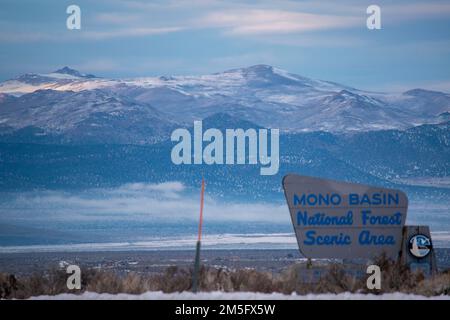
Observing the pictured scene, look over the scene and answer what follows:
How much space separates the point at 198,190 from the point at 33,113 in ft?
32.8

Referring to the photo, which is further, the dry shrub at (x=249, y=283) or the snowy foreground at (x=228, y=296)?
the dry shrub at (x=249, y=283)

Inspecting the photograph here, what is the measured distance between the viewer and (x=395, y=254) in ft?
57.6

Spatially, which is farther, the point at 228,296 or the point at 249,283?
the point at 249,283

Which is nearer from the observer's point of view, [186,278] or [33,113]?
[186,278]

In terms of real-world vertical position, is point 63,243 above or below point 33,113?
below

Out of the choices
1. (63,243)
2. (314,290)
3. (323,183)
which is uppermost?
(323,183)

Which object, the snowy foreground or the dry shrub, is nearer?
the snowy foreground

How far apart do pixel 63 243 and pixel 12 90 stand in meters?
8.36
